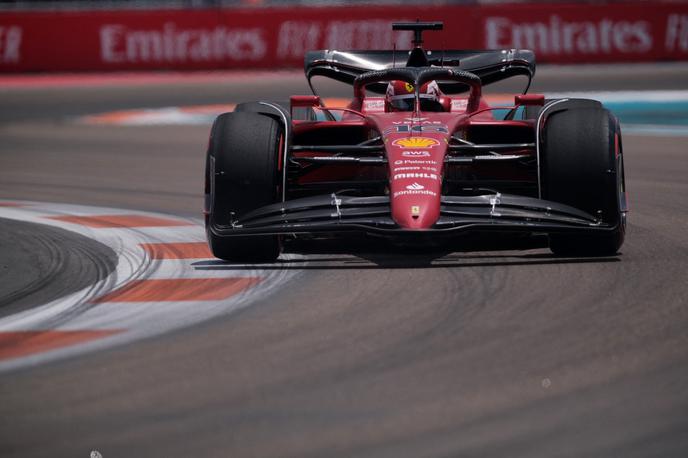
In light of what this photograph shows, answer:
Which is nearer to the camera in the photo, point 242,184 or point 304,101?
point 242,184

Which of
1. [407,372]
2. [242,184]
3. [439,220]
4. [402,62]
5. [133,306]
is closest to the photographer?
[407,372]

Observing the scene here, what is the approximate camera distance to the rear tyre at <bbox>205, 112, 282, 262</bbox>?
6.91 m

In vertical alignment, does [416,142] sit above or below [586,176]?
above

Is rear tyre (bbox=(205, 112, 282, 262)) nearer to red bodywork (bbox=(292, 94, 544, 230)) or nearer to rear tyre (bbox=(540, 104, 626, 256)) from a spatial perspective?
red bodywork (bbox=(292, 94, 544, 230))

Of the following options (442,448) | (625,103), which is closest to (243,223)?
(442,448)

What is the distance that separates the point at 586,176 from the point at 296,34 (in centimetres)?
1983

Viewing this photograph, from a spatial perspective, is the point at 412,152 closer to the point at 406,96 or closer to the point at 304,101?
the point at 304,101

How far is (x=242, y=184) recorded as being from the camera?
22.7 ft

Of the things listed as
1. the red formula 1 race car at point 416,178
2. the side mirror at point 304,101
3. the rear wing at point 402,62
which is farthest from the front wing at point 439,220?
the rear wing at point 402,62

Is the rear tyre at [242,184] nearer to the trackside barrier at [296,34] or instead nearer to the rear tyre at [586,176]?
the rear tyre at [586,176]

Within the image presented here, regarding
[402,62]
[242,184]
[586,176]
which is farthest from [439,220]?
[402,62]

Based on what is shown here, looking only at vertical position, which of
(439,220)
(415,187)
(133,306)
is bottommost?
(133,306)

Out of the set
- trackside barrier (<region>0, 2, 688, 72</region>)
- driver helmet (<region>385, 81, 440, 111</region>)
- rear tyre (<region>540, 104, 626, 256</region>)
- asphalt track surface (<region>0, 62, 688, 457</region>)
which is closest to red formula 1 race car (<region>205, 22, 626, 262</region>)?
rear tyre (<region>540, 104, 626, 256</region>)

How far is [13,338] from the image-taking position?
5.26 meters
